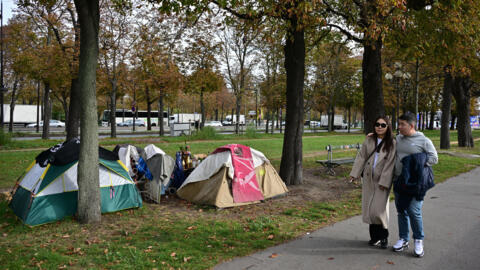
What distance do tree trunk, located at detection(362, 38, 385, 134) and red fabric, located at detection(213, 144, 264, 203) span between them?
4408 mm

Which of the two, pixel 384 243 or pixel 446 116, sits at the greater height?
pixel 446 116

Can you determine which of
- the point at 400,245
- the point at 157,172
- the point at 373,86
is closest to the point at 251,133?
the point at 373,86

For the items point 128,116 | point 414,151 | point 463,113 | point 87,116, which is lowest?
point 414,151

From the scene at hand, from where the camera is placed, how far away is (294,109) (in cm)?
919

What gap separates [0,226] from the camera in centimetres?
585

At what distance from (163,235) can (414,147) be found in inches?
149

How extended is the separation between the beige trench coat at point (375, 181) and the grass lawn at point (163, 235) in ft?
4.05

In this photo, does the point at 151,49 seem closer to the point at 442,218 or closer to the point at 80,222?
the point at 80,222

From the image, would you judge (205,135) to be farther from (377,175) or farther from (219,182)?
(377,175)

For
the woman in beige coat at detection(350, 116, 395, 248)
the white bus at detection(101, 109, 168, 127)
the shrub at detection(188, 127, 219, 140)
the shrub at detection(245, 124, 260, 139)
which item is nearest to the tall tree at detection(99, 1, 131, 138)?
the shrub at detection(188, 127, 219, 140)

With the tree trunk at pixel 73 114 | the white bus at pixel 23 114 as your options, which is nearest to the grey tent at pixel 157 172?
the tree trunk at pixel 73 114

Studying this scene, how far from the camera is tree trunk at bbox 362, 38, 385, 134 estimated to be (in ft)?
32.9

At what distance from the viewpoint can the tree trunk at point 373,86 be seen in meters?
10.0

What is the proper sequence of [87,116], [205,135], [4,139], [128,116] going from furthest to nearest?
[128,116], [205,135], [4,139], [87,116]
